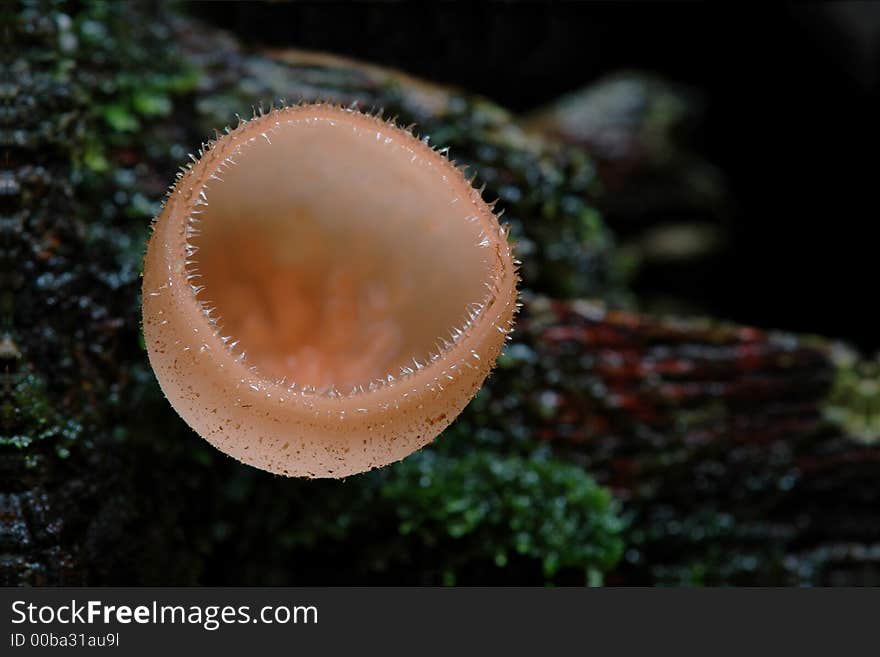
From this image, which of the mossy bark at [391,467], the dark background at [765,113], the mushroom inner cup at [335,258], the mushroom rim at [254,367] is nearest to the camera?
the mushroom rim at [254,367]

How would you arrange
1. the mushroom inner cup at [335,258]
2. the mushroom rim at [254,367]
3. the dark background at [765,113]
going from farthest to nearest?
the dark background at [765,113] → the mushroom inner cup at [335,258] → the mushroom rim at [254,367]

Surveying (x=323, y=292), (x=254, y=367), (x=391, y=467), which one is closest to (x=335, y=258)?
(x=323, y=292)

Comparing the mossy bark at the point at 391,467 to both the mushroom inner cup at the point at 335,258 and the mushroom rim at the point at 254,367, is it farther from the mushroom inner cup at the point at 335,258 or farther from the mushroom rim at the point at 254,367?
the mushroom rim at the point at 254,367

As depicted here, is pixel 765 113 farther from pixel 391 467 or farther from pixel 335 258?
pixel 391 467

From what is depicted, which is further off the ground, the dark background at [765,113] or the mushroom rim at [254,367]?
the dark background at [765,113]

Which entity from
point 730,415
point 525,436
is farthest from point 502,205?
point 730,415

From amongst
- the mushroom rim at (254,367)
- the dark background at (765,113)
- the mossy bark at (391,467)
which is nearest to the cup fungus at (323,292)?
the mushroom rim at (254,367)

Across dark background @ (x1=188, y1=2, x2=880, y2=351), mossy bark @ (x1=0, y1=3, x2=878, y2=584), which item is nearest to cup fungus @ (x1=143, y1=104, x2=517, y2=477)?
mossy bark @ (x1=0, y1=3, x2=878, y2=584)

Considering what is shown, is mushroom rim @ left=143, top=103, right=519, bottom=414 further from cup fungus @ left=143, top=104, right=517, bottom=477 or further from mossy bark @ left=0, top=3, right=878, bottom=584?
mossy bark @ left=0, top=3, right=878, bottom=584
